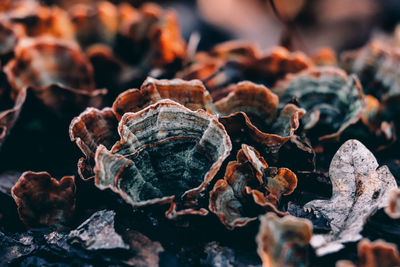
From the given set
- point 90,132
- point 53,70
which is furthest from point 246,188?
point 53,70

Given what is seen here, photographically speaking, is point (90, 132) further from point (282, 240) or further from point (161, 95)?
point (282, 240)

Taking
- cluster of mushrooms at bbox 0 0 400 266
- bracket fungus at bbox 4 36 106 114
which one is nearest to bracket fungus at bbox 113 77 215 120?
cluster of mushrooms at bbox 0 0 400 266

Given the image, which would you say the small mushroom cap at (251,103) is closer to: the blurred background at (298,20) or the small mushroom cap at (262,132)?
the small mushroom cap at (262,132)

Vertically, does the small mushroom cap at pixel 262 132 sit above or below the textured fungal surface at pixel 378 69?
below

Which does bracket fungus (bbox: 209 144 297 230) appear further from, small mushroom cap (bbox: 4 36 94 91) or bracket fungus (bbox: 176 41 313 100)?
small mushroom cap (bbox: 4 36 94 91)

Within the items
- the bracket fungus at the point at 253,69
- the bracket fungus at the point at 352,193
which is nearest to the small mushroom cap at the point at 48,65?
the bracket fungus at the point at 253,69

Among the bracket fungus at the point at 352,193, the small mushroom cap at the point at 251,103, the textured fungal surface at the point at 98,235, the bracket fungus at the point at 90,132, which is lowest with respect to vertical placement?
the textured fungal surface at the point at 98,235

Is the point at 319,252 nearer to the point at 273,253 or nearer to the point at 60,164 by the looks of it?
the point at 273,253
